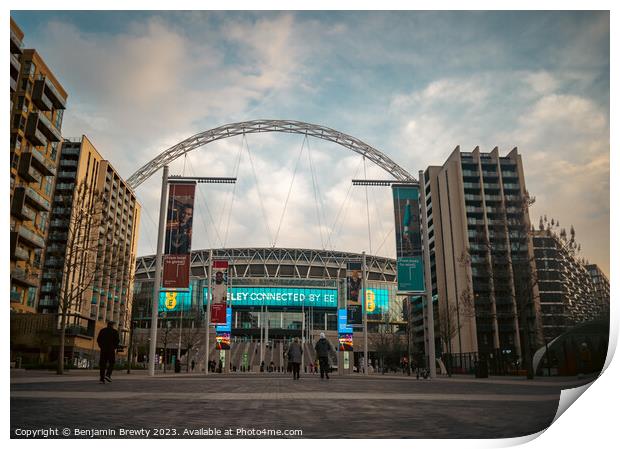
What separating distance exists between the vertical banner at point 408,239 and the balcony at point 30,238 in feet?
131

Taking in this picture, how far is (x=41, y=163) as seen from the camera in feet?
164

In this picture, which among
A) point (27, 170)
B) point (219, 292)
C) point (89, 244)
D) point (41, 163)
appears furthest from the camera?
point (89, 244)

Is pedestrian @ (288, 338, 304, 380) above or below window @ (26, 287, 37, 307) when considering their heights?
below

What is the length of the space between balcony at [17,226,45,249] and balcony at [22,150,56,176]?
6938mm

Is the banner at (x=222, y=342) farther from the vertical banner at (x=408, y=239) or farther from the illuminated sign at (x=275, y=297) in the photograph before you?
the illuminated sign at (x=275, y=297)

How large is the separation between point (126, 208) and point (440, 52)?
332 ft

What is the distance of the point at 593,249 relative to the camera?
670cm

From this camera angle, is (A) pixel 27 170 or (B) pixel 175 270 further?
(A) pixel 27 170

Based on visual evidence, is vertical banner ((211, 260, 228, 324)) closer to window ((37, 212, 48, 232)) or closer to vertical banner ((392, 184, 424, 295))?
vertical banner ((392, 184, 424, 295))

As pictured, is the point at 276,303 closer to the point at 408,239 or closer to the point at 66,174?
the point at 66,174

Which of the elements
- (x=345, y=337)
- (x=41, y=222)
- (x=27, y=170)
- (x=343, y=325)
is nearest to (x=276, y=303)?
(x=41, y=222)

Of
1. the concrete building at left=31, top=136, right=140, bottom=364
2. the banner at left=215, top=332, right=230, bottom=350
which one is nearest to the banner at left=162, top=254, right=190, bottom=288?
the banner at left=215, top=332, right=230, bottom=350

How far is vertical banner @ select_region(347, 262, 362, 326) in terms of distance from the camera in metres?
35.9

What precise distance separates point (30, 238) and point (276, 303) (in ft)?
216
